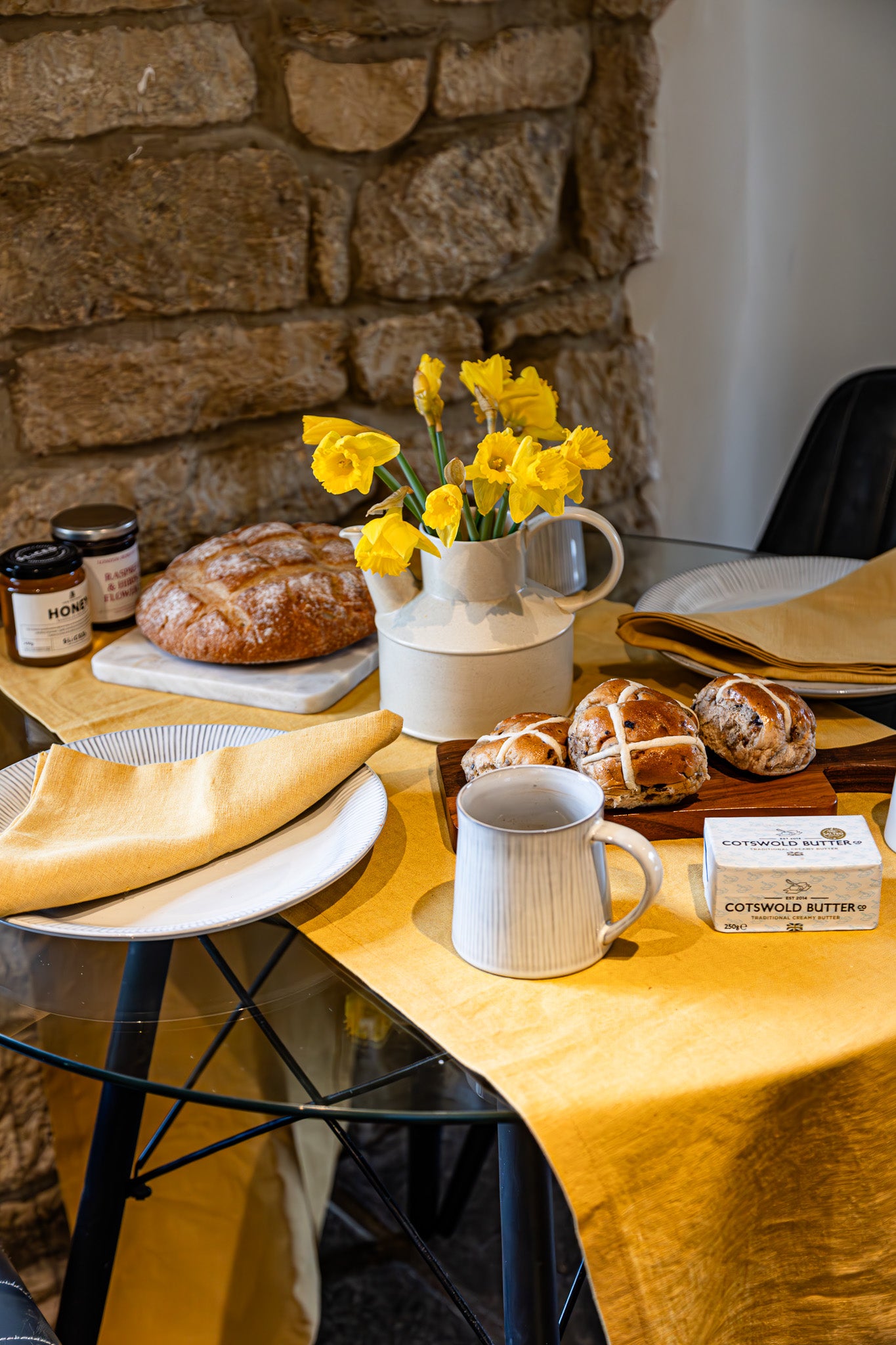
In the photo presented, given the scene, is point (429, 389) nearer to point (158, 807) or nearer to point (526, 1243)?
point (158, 807)

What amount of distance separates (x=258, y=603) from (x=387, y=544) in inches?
12.7

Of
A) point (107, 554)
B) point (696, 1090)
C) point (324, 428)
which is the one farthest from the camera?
point (107, 554)

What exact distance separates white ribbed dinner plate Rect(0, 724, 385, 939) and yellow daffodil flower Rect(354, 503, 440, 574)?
0.57ft

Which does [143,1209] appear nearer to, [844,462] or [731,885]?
[731,885]

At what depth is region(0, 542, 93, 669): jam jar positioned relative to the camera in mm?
1268

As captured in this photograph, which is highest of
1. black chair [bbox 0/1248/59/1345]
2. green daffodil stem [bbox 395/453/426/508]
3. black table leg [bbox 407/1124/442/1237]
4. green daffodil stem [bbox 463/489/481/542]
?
green daffodil stem [bbox 395/453/426/508]

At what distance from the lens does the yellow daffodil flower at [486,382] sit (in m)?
1.08

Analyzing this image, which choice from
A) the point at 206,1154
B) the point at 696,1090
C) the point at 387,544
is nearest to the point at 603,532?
the point at 387,544

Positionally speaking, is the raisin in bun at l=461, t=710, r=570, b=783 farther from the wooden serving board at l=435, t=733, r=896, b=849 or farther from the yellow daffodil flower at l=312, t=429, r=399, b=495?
the yellow daffodil flower at l=312, t=429, r=399, b=495

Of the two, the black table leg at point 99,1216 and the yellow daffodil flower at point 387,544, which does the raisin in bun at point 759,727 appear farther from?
the black table leg at point 99,1216

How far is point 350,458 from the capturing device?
0.97 m

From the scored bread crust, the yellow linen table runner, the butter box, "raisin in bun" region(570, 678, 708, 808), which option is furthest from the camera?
the scored bread crust

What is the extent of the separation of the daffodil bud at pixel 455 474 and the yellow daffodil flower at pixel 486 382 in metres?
0.13

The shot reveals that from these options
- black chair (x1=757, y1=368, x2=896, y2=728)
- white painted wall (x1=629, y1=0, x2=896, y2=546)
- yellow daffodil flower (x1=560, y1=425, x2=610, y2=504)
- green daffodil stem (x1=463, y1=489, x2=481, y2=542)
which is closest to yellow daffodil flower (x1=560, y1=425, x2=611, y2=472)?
yellow daffodil flower (x1=560, y1=425, x2=610, y2=504)
